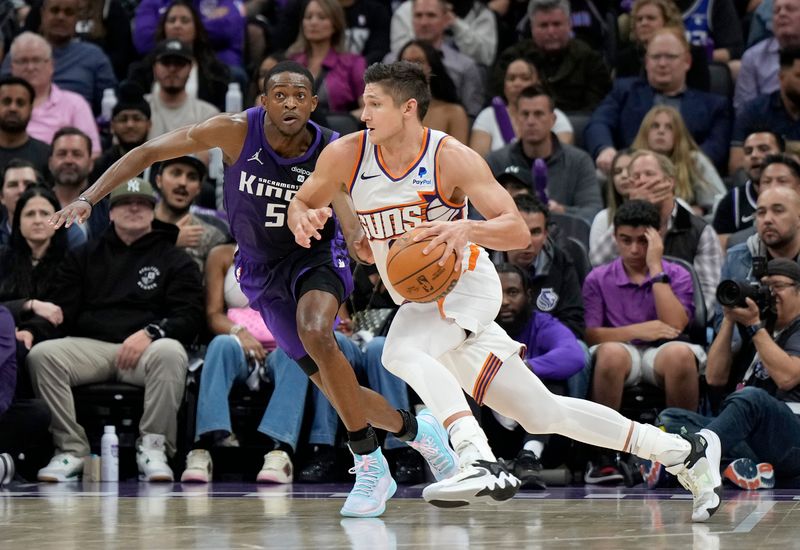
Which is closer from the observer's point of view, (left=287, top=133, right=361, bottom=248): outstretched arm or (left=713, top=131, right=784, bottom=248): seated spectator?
(left=287, top=133, right=361, bottom=248): outstretched arm

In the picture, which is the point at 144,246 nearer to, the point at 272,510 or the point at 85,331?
the point at 85,331

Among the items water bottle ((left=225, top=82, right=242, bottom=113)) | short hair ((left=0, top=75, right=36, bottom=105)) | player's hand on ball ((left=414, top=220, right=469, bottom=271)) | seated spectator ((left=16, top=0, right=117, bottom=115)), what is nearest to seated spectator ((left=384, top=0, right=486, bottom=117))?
water bottle ((left=225, top=82, right=242, bottom=113))

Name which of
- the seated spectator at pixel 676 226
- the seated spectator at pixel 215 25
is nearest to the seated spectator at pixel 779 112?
the seated spectator at pixel 676 226

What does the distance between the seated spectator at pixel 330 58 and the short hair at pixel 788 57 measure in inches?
126

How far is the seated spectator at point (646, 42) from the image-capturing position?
10109mm

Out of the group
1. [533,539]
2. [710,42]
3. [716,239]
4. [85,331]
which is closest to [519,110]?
[716,239]

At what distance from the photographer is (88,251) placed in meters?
8.34

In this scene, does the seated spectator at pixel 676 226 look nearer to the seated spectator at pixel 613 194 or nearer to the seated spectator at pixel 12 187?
the seated spectator at pixel 613 194

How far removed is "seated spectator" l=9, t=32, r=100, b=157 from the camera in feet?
33.7

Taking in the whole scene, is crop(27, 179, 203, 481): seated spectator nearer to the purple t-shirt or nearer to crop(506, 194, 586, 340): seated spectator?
crop(506, 194, 586, 340): seated spectator

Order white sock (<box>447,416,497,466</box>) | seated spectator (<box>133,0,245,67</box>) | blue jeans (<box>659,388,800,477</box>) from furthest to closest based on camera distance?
1. seated spectator (<box>133,0,245,67</box>)
2. blue jeans (<box>659,388,800,477</box>)
3. white sock (<box>447,416,497,466</box>)

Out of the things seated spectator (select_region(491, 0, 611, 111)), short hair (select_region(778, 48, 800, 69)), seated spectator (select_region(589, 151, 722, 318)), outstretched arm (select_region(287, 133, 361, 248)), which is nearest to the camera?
outstretched arm (select_region(287, 133, 361, 248))

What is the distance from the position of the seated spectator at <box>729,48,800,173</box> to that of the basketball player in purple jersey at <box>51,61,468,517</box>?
4.48 metres

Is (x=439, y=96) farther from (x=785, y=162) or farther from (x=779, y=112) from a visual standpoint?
(x=785, y=162)
